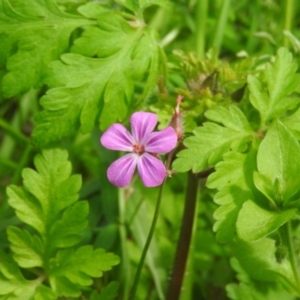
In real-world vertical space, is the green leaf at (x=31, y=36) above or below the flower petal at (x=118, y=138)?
above

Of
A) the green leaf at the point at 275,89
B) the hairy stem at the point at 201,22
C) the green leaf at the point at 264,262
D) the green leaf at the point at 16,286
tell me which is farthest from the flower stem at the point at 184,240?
the hairy stem at the point at 201,22

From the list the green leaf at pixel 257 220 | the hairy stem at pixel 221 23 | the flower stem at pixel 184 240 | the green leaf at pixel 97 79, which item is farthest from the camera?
the hairy stem at pixel 221 23

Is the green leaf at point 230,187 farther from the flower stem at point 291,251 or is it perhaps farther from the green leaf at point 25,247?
the green leaf at point 25,247

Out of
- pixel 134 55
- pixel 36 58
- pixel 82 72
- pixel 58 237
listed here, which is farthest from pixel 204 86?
pixel 58 237

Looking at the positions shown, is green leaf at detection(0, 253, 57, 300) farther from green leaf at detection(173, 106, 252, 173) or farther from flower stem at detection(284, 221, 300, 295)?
flower stem at detection(284, 221, 300, 295)

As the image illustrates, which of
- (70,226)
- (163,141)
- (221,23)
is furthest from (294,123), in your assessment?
(221,23)

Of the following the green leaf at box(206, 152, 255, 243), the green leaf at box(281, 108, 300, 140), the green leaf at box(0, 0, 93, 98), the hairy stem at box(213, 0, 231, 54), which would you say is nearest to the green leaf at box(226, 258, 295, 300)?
the green leaf at box(206, 152, 255, 243)
